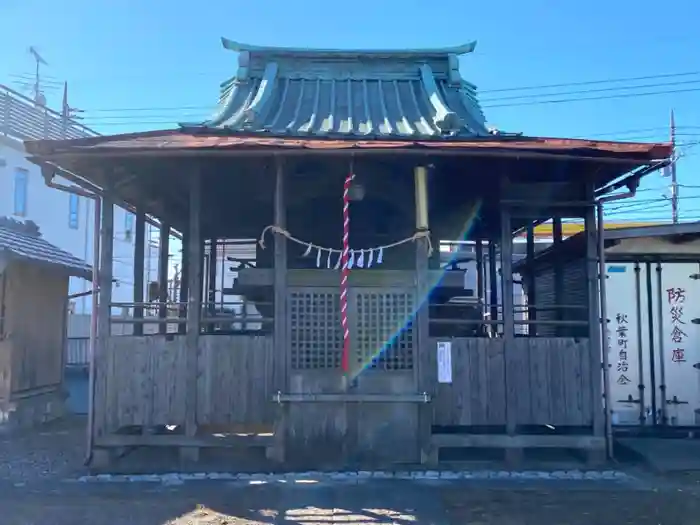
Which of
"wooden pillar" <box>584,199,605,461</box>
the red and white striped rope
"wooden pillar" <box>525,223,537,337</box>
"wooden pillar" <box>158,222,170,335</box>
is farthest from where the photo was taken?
"wooden pillar" <box>525,223,537,337</box>

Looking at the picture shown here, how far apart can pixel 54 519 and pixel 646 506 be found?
5633 millimetres

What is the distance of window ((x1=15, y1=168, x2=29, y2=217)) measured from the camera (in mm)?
20328

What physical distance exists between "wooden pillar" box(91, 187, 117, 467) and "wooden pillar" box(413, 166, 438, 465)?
3724 millimetres

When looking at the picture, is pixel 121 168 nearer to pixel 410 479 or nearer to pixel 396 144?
pixel 396 144

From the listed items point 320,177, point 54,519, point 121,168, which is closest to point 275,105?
point 320,177

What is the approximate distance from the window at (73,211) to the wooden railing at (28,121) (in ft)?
7.47

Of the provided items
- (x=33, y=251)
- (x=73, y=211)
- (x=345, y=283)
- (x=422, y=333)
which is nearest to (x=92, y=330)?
(x=345, y=283)

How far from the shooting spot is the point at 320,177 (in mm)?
9062

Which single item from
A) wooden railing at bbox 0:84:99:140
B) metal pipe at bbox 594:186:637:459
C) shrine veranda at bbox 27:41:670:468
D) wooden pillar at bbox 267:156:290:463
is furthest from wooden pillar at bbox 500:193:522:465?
wooden railing at bbox 0:84:99:140

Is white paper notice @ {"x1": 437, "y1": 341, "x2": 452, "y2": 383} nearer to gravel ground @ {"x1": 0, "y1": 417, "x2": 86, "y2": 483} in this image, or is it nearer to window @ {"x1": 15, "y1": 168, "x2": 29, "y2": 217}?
gravel ground @ {"x1": 0, "y1": 417, "x2": 86, "y2": 483}

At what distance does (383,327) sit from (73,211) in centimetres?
1954

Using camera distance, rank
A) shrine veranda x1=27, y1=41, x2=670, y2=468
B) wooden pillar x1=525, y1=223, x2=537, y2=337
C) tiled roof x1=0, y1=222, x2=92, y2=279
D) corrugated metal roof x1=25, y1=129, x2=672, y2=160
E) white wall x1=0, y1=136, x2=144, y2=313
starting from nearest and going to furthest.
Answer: corrugated metal roof x1=25, y1=129, x2=672, y2=160, shrine veranda x1=27, y1=41, x2=670, y2=468, wooden pillar x1=525, y1=223, x2=537, y2=337, tiled roof x1=0, y1=222, x2=92, y2=279, white wall x1=0, y1=136, x2=144, y2=313

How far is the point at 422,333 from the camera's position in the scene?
8.12m

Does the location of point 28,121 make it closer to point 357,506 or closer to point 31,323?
point 31,323
